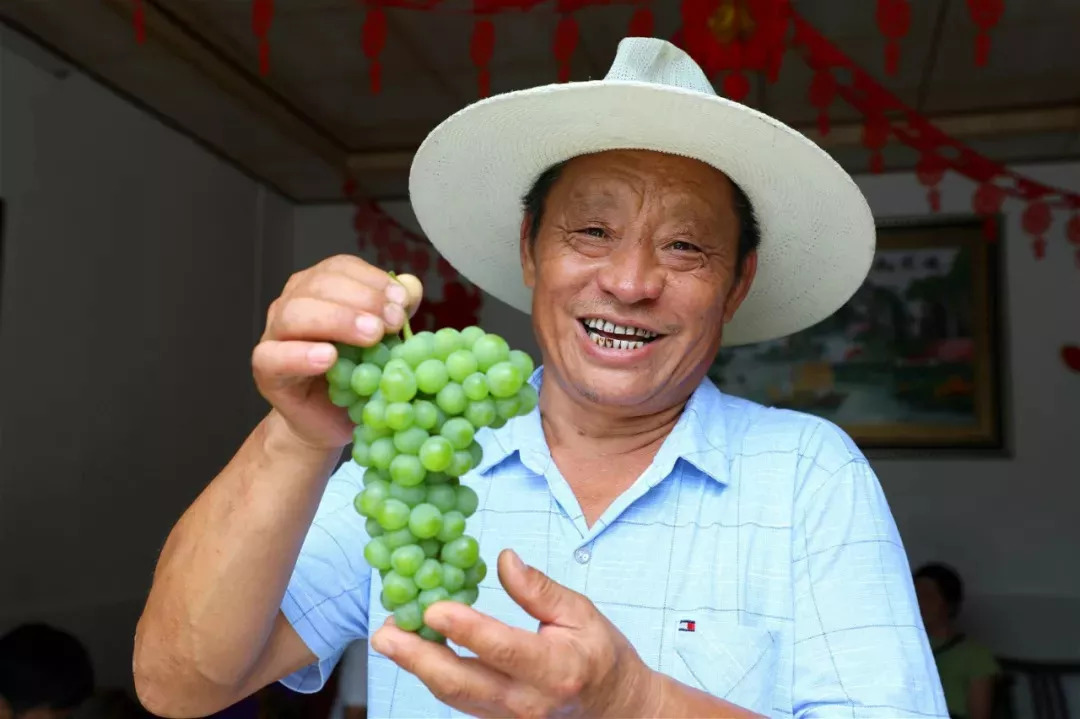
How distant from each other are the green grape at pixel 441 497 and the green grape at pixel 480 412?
2.7 inches

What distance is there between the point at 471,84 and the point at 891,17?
6.83 ft

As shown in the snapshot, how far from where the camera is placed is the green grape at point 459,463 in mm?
916

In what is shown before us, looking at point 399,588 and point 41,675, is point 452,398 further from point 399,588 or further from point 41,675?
point 41,675

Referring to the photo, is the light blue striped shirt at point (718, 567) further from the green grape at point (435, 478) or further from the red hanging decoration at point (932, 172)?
the red hanging decoration at point (932, 172)

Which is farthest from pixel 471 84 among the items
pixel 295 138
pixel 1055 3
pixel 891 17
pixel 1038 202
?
pixel 1038 202

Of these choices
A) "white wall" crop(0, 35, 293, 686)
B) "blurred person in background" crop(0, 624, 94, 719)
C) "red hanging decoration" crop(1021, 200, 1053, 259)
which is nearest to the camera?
"blurred person in background" crop(0, 624, 94, 719)

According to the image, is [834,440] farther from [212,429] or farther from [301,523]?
[212,429]

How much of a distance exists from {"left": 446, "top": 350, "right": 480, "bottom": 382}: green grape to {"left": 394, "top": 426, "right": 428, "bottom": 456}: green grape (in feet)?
0.20

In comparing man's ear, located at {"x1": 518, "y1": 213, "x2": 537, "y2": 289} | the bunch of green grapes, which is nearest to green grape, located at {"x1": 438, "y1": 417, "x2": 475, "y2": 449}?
the bunch of green grapes

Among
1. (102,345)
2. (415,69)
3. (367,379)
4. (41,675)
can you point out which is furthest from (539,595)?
(102,345)

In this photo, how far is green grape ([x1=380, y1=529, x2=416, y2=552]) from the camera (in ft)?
2.96

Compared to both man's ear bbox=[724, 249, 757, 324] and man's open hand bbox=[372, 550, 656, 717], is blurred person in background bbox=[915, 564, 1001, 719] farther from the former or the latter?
man's open hand bbox=[372, 550, 656, 717]

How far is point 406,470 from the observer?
89 cm

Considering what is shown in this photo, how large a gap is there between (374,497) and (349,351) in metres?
0.15
